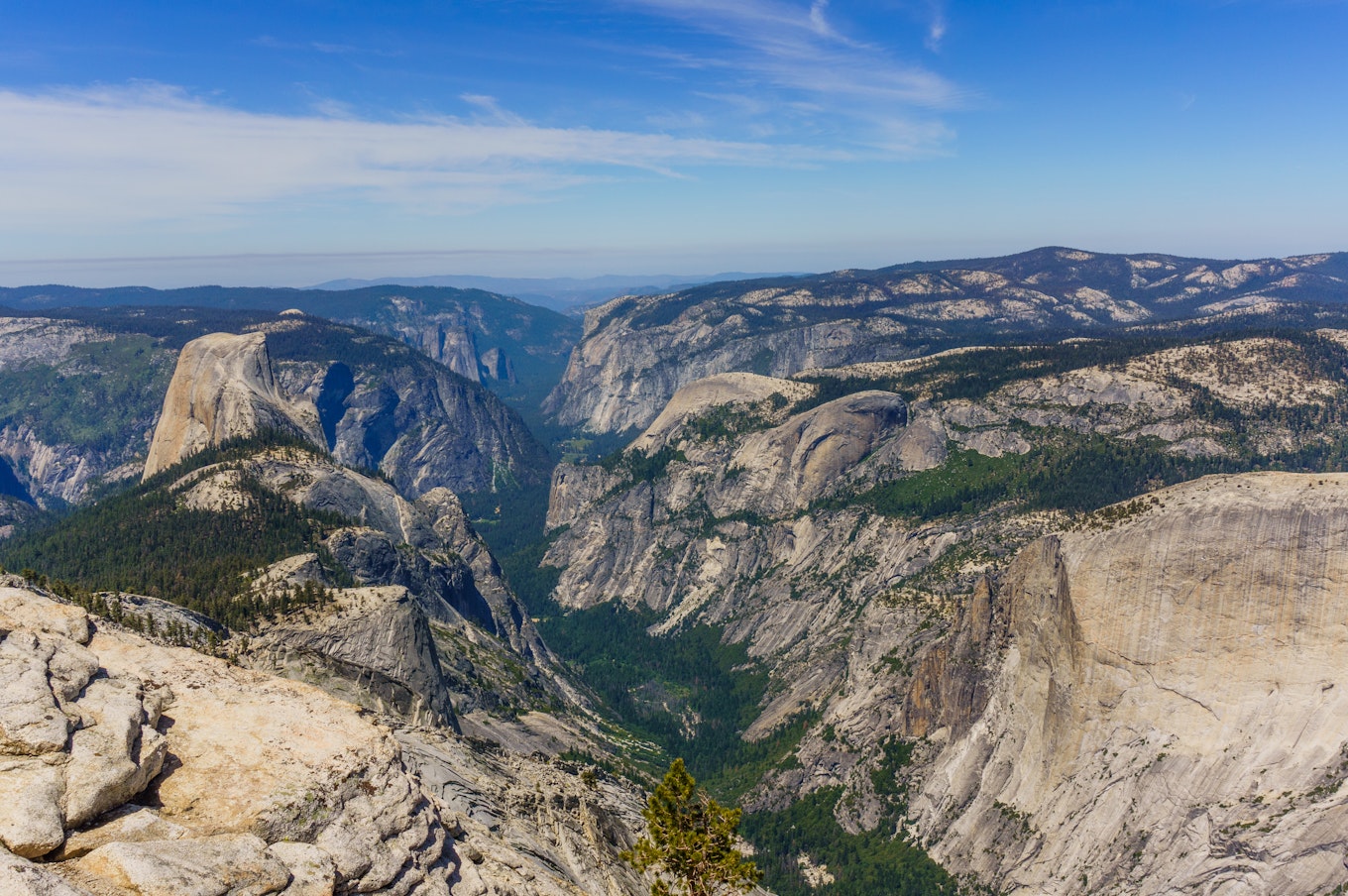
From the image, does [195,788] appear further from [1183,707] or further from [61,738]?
[1183,707]

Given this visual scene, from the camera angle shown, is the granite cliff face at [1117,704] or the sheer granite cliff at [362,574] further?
the sheer granite cliff at [362,574]

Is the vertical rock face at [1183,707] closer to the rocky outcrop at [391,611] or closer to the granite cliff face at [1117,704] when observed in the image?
the granite cliff face at [1117,704]

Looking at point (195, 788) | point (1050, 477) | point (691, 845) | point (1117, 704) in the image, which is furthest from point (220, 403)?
point (1050, 477)

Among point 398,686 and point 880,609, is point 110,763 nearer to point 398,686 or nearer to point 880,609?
point 398,686

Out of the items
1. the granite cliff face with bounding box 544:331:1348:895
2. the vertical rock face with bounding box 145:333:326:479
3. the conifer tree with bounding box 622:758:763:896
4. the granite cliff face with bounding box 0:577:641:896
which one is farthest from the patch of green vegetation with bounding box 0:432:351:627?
the granite cliff face with bounding box 544:331:1348:895

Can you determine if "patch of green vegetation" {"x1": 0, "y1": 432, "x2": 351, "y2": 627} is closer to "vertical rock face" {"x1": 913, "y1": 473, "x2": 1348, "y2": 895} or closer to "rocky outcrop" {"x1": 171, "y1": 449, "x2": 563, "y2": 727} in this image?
"rocky outcrop" {"x1": 171, "y1": 449, "x2": 563, "y2": 727}

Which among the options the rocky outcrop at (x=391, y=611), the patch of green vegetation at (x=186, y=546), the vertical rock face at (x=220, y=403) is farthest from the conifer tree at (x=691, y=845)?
the vertical rock face at (x=220, y=403)

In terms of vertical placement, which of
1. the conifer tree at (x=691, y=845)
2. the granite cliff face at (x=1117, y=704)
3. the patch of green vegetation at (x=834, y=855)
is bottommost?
the patch of green vegetation at (x=834, y=855)
